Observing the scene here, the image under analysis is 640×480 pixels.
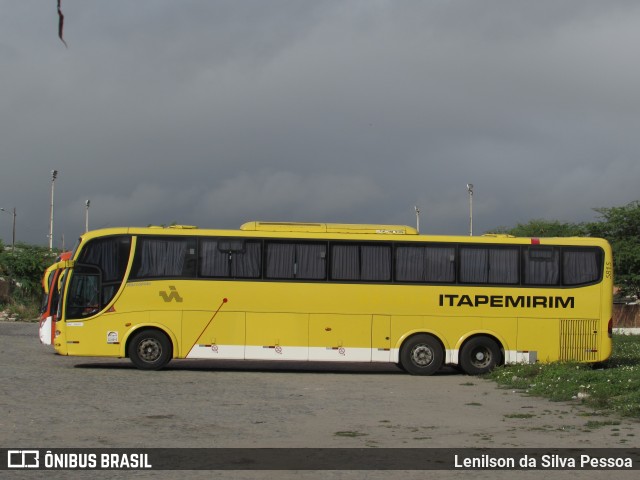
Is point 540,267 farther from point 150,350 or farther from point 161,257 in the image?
point 150,350

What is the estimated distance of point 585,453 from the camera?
430 inches

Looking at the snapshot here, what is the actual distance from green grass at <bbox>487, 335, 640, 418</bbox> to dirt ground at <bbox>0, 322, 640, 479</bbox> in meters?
0.43

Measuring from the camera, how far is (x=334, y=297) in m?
22.4

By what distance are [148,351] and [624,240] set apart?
43684 millimetres

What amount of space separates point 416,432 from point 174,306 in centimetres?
1067

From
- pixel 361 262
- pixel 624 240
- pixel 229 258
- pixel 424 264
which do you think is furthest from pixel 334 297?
pixel 624 240

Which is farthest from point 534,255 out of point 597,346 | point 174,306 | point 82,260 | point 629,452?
point 629,452

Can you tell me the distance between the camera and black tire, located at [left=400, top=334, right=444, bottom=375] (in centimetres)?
2242

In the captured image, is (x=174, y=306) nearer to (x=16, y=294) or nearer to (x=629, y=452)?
(x=629, y=452)

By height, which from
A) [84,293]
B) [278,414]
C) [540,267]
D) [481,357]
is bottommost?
[278,414]

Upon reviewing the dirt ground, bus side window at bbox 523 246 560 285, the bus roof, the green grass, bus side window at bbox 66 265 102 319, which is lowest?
the dirt ground

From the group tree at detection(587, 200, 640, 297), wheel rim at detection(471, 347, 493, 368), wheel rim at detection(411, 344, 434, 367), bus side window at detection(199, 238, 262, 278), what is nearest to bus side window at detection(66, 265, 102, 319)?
bus side window at detection(199, 238, 262, 278)

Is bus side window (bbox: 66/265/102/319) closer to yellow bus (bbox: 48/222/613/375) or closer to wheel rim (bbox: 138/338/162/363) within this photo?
yellow bus (bbox: 48/222/613/375)

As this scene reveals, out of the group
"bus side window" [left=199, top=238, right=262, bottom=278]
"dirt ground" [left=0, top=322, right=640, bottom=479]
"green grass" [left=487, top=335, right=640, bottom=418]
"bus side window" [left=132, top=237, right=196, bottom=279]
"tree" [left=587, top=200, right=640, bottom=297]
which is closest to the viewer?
"dirt ground" [left=0, top=322, right=640, bottom=479]
